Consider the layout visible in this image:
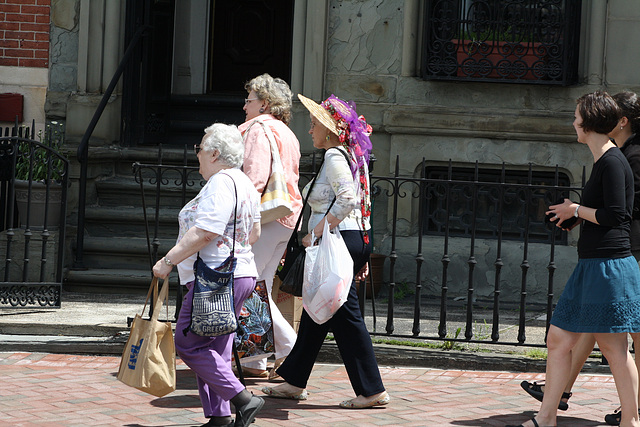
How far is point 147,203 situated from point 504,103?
12.1ft

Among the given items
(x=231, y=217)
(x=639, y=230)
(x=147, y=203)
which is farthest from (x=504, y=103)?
(x=231, y=217)

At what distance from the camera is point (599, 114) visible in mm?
4992

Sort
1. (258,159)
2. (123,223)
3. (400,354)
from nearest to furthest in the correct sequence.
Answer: (258,159)
(400,354)
(123,223)

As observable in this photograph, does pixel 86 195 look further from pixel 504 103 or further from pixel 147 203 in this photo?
pixel 504 103

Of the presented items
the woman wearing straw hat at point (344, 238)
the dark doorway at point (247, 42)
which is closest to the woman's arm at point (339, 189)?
the woman wearing straw hat at point (344, 238)

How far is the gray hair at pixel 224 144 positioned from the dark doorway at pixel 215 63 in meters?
5.43

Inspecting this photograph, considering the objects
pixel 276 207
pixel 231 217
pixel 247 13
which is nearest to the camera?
pixel 231 217

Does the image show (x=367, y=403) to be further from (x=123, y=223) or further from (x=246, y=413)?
(x=123, y=223)

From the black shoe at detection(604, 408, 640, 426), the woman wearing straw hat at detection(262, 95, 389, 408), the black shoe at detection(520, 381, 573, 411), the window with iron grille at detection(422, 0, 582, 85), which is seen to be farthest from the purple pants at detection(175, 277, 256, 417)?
the window with iron grille at detection(422, 0, 582, 85)

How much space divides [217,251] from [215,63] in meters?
8.34

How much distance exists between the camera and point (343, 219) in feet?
17.9

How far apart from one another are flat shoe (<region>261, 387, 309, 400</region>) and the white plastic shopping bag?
0.53 meters

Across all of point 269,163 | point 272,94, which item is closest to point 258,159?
point 269,163

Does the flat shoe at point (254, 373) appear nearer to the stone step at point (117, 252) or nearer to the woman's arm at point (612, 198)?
the woman's arm at point (612, 198)
